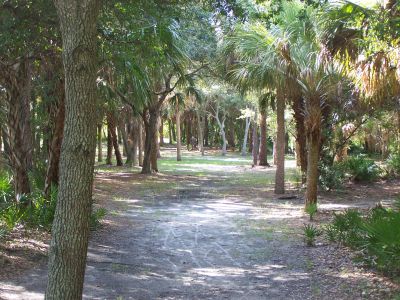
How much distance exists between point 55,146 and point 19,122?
2.97ft

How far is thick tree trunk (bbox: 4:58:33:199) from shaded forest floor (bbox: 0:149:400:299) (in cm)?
188

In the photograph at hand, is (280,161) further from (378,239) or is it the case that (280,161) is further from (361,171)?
(378,239)

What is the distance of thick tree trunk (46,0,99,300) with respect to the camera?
364 cm

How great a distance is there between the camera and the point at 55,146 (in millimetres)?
9781

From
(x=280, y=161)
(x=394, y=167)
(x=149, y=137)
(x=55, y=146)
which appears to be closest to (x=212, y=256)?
(x=55, y=146)

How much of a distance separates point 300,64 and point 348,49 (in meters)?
2.42

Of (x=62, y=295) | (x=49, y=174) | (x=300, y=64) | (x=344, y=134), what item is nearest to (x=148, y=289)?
(x=62, y=295)

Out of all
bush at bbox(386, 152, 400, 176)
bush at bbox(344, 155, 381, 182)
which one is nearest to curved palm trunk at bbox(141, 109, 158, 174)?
bush at bbox(344, 155, 381, 182)

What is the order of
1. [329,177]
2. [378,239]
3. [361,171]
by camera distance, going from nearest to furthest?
[378,239] → [329,177] → [361,171]

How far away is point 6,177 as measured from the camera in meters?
11.2

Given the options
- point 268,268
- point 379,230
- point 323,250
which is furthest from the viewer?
point 323,250

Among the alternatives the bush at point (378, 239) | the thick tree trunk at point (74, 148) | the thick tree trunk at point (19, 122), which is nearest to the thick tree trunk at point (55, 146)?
the thick tree trunk at point (19, 122)

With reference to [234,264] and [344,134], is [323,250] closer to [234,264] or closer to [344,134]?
[234,264]

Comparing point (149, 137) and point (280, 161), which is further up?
point (149, 137)
